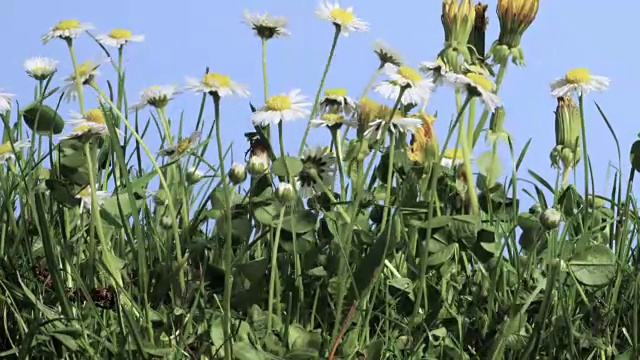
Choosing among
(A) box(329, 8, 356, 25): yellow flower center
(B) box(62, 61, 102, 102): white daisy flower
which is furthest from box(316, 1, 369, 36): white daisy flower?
(B) box(62, 61, 102, 102): white daisy flower

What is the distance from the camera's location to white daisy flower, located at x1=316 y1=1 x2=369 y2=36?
6.75 feet

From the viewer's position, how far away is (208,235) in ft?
7.27

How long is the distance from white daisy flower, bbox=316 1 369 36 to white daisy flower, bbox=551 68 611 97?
37cm

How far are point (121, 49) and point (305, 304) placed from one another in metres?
0.76

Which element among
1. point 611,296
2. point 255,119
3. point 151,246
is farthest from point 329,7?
point 611,296

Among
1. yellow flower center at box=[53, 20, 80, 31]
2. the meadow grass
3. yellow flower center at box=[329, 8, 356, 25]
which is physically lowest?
the meadow grass

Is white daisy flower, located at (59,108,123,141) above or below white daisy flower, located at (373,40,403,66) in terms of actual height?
below

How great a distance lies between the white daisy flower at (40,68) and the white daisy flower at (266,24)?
21.8 inches

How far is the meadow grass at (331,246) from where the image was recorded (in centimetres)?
166

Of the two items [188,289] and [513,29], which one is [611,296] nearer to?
[513,29]

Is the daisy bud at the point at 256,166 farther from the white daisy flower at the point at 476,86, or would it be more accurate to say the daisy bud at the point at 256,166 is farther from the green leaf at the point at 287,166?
the white daisy flower at the point at 476,86

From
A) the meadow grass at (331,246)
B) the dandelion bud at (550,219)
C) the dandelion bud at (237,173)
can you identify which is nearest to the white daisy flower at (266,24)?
the meadow grass at (331,246)

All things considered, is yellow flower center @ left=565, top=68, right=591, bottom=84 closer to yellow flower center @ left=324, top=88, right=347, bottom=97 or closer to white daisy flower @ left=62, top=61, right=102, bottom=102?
yellow flower center @ left=324, top=88, right=347, bottom=97

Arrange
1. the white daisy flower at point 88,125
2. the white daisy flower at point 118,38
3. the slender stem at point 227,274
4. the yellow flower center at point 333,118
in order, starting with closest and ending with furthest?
1. the slender stem at point 227,274
2. the white daisy flower at point 88,125
3. the yellow flower center at point 333,118
4. the white daisy flower at point 118,38
